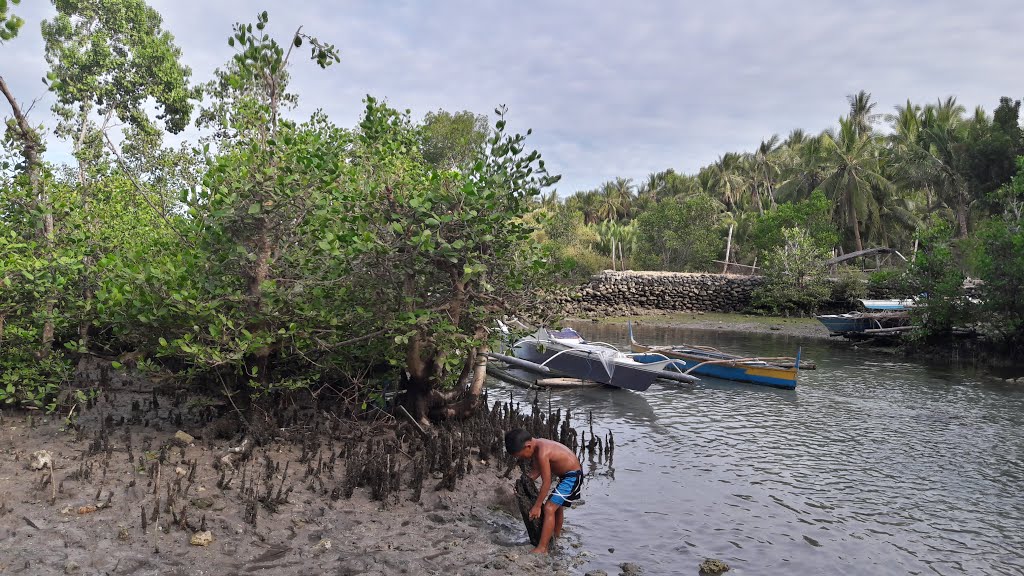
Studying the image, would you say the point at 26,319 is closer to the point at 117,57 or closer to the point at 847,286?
the point at 117,57

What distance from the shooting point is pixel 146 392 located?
10719 millimetres

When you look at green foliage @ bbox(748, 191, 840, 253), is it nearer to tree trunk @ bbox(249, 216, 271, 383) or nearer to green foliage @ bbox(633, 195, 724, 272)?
green foliage @ bbox(633, 195, 724, 272)

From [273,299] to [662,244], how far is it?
46.2 metres

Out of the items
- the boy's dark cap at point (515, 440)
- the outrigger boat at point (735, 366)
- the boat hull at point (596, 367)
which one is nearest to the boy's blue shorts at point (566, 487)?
the boy's dark cap at point (515, 440)

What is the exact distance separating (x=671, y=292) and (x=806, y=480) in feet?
114

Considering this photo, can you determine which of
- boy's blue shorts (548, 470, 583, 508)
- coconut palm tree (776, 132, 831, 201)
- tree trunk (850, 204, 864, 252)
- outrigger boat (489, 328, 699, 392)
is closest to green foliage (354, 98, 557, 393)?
boy's blue shorts (548, 470, 583, 508)

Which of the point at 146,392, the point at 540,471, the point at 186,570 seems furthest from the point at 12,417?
the point at 540,471

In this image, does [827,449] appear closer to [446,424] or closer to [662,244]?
[446,424]

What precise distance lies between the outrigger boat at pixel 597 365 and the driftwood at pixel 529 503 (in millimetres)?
8575

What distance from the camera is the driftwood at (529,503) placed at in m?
7.20

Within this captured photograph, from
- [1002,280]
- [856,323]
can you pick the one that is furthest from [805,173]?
[1002,280]

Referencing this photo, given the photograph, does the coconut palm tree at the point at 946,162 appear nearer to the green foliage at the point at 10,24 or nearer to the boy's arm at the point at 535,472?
the boy's arm at the point at 535,472

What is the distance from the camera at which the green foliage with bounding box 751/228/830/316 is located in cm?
3925

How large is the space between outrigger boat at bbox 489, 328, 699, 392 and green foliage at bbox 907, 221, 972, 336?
11.7 m
